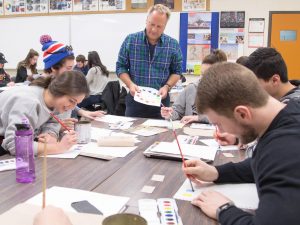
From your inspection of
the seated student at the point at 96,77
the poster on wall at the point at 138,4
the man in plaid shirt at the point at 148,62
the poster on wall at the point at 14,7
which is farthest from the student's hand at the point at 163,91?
the poster on wall at the point at 14,7

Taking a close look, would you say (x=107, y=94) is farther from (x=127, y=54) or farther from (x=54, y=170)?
(x=54, y=170)

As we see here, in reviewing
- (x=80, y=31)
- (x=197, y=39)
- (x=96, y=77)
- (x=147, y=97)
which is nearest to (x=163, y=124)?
(x=147, y=97)

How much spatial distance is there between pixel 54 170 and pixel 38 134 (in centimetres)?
58

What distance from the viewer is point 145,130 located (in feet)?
7.20

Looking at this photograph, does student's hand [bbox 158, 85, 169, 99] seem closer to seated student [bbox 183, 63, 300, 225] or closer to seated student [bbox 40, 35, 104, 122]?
A: seated student [bbox 40, 35, 104, 122]

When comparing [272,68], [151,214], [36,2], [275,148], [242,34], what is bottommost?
[151,214]

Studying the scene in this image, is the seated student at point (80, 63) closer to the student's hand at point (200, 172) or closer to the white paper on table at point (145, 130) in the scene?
the white paper on table at point (145, 130)

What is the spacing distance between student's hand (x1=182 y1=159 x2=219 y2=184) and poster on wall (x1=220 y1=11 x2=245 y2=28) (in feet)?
14.9

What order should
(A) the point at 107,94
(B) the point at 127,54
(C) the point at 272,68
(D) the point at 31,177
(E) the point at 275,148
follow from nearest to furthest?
(E) the point at 275,148, (D) the point at 31,177, (C) the point at 272,68, (B) the point at 127,54, (A) the point at 107,94

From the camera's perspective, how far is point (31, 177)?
1.32 metres

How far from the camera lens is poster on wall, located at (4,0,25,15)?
630 cm

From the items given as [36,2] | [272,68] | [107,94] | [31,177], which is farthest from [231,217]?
[36,2]

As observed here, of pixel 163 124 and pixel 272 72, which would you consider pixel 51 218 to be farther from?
pixel 163 124

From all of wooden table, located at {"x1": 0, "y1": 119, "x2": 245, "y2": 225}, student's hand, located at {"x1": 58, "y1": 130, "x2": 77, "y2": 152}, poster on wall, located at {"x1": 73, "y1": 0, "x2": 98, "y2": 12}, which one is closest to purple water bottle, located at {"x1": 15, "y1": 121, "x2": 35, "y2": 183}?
wooden table, located at {"x1": 0, "y1": 119, "x2": 245, "y2": 225}
